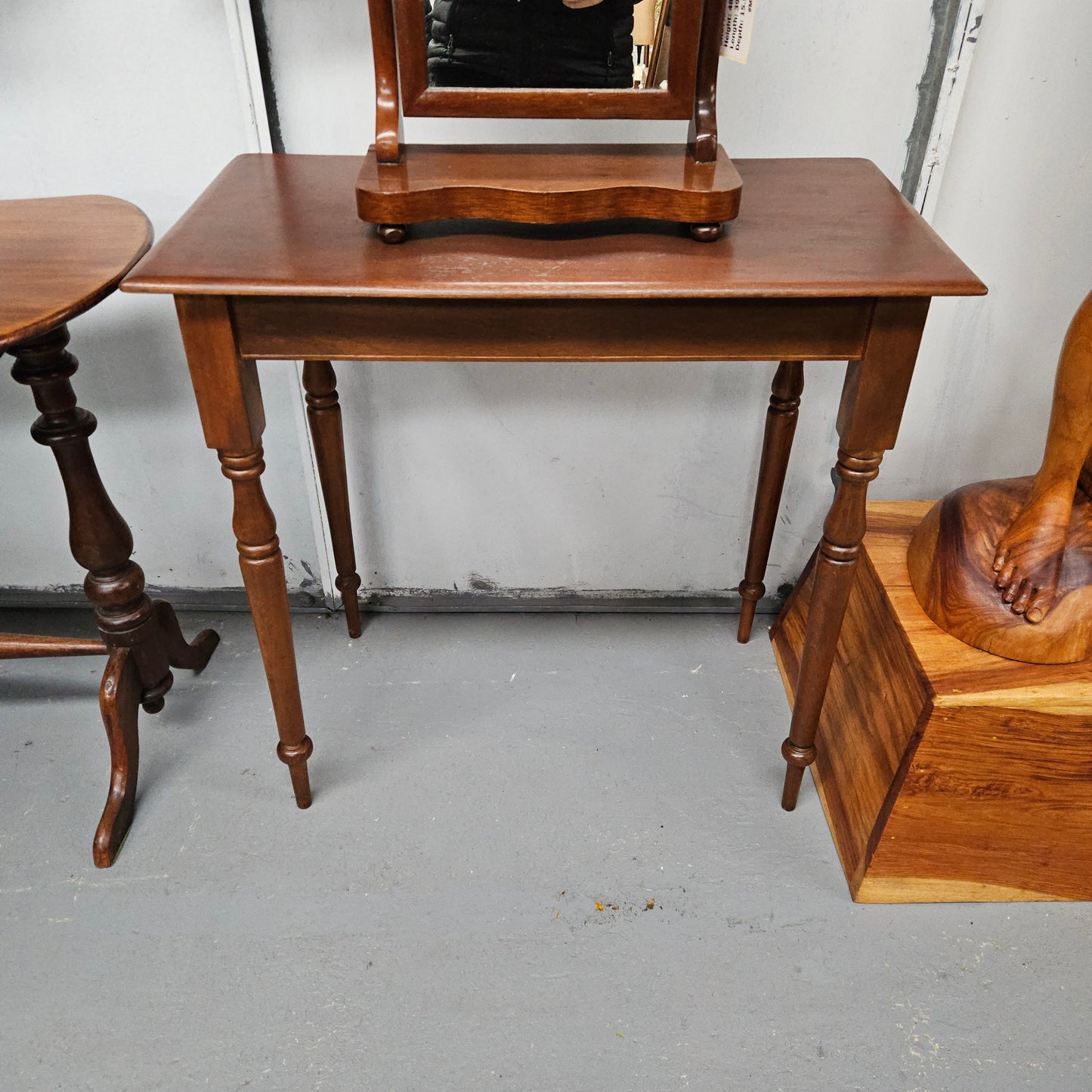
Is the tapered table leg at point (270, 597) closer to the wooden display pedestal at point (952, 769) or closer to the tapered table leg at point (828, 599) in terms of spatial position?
the tapered table leg at point (828, 599)

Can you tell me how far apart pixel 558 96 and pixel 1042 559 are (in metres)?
0.96

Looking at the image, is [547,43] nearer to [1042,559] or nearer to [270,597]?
[270,597]

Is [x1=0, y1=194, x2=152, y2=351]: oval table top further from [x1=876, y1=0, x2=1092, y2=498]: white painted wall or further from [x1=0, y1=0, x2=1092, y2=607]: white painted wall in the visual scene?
[x1=876, y1=0, x2=1092, y2=498]: white painted wall

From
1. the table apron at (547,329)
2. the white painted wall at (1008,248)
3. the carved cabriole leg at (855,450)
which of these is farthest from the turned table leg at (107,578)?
the white painted wall at (1008,248)

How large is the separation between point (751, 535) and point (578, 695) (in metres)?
0.48

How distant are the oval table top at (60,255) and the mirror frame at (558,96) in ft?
1.48

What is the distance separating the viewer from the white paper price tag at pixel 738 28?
1.26 metres

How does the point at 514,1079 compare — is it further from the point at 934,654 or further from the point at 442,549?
the point at 442,549

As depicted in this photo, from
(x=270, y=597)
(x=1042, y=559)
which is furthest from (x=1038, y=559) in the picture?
(x=270, y=597)

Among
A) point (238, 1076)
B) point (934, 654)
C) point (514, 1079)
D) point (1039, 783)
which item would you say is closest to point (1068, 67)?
point (934, 654)

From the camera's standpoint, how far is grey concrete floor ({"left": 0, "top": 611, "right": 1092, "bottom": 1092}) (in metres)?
1.34

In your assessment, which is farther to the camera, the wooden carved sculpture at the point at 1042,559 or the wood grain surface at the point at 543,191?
the wooden carved sculpture at the point at 1042,559

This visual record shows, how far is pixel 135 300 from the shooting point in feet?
5.89

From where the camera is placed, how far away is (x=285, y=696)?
5.07ft
